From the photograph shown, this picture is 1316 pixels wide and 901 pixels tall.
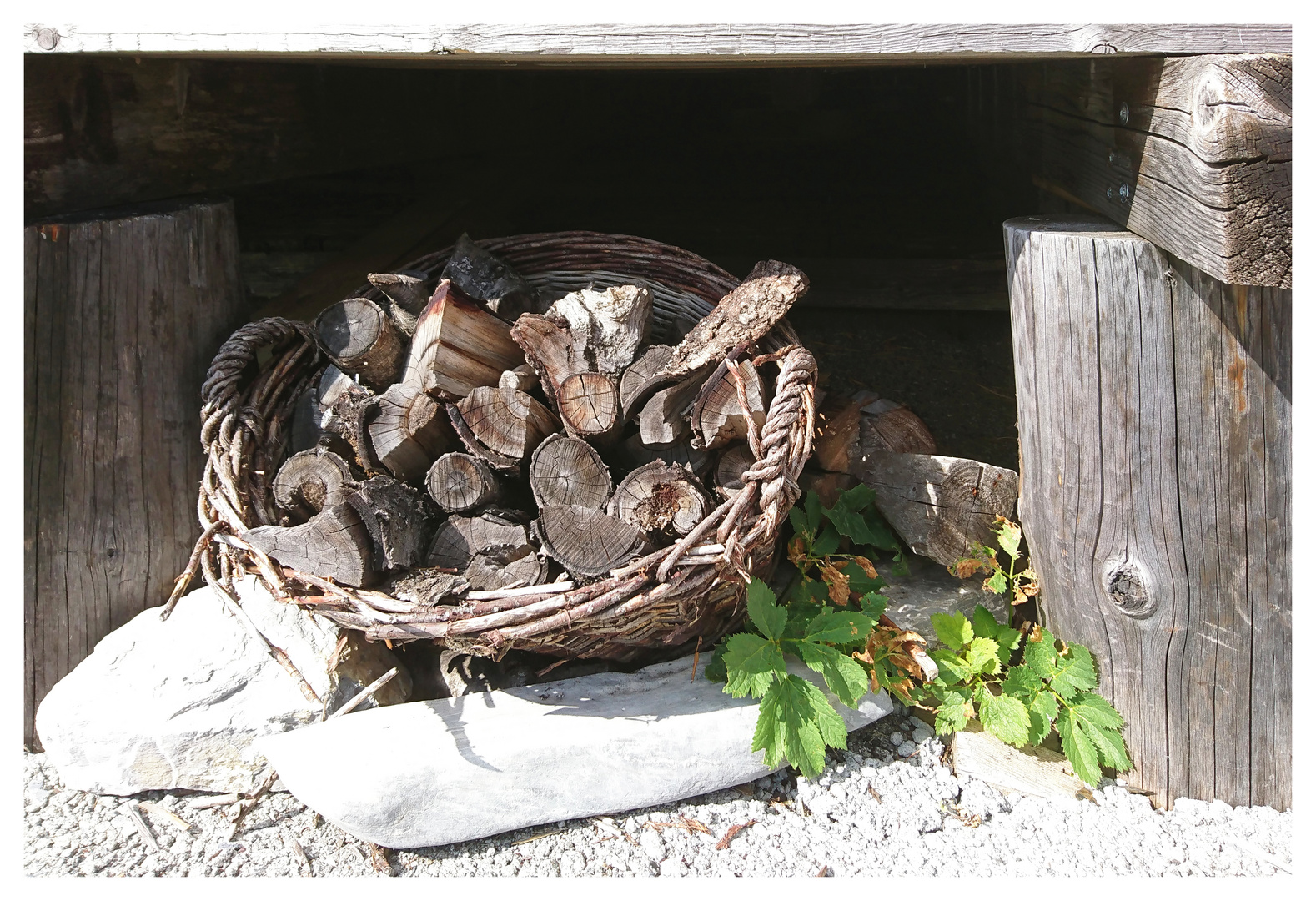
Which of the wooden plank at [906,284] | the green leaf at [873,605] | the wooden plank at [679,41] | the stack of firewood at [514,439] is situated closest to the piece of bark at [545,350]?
the stack of firewood at [514,439]

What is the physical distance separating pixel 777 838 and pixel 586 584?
80cm

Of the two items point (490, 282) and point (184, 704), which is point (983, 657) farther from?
point (184, 704)

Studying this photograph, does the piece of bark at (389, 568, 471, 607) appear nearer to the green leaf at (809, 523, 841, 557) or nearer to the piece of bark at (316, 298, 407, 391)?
the piece of bark at (316, 298, 407, 391)

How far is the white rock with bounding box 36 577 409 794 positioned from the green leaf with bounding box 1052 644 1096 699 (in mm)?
1990

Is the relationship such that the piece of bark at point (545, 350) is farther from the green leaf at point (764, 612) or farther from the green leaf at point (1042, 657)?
the green leaf at point (1042, 657)

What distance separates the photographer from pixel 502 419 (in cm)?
253

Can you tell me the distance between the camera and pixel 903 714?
2.69 m

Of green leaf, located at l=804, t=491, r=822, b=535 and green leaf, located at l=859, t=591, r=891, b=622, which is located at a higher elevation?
green leaf, located at l=804, t=491, r=822, b=535

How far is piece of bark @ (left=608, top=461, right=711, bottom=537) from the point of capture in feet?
7.75

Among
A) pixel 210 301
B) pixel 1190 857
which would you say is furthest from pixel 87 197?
pixel 1190 857

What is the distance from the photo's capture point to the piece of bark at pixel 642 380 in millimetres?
2529

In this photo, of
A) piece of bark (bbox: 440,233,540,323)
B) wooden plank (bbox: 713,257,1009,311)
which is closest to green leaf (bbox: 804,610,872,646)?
piece of bark (bbox: 440,233,540,323)

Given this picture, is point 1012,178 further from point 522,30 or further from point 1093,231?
point 522,30

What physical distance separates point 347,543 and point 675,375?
94 centimetres
